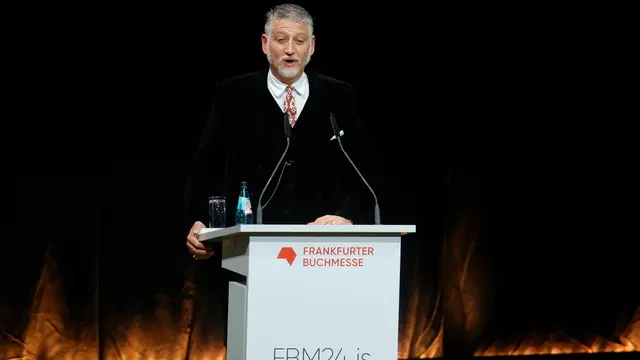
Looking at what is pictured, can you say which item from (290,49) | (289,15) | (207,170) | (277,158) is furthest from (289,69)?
(207,170)

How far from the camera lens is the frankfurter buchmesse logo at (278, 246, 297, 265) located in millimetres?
1843

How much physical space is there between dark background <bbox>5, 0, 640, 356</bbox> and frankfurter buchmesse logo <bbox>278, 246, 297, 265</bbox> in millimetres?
2025

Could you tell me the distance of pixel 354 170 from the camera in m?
2.52

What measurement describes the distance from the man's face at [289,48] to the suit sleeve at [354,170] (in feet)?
0.67

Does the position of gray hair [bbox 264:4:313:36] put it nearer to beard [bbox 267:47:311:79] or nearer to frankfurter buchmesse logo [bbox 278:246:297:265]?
beard [bbox 267:47:311:79]

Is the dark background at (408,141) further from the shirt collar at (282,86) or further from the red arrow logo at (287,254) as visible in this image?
the red arrow logo at (287,254)

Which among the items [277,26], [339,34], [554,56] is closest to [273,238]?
[277,26]

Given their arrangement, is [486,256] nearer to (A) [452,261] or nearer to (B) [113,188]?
(A) [452,261]

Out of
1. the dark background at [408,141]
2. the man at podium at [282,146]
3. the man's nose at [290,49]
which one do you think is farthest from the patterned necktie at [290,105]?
the dark background at [408,141]

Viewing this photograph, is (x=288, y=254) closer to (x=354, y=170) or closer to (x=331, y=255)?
(x=331, y=255)

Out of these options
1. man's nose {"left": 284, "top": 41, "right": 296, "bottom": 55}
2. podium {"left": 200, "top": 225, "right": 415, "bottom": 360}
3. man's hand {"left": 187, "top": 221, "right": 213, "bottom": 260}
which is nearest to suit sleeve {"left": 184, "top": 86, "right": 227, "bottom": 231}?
man's hand {"left": 187, "top": 221, "right": 213, "bottom": 260}

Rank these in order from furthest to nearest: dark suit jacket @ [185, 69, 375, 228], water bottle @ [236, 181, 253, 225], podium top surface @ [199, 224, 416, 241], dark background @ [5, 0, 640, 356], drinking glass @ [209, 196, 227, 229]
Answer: dark background @ [5, 0, 640, 356]
dark suit jacket @ [185, 69, 375, 228]
drinking glass @ [209, 196, 227, 229]
water bottle @ [236, 181, 253, 225]
podium top surface @ [199, 224, 416, 241]

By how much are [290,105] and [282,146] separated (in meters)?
0.13

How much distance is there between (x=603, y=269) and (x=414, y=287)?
1123 mm
